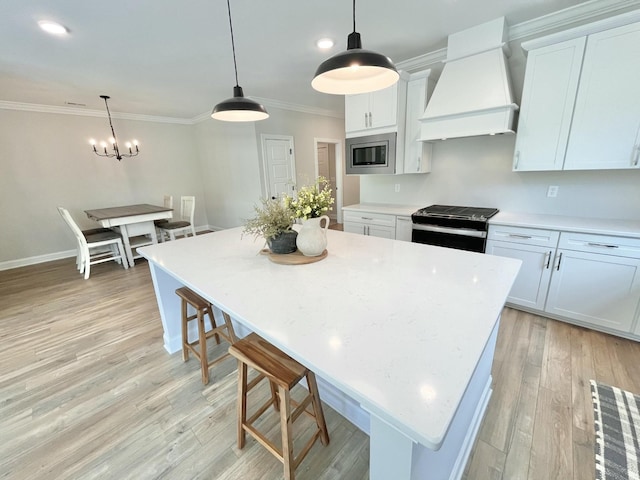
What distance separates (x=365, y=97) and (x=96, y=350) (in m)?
3.72

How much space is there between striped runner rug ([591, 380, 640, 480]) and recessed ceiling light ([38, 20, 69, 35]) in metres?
4.46

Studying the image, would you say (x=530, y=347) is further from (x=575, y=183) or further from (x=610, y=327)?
(x=575, y=183)

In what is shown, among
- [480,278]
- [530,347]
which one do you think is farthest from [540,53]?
[530,347]

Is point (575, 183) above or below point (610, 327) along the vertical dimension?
above

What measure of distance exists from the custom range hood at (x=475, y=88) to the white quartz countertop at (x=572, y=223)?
82cm

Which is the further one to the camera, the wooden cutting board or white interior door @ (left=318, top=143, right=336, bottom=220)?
white interior door @ (left=318, top=143, right=336, bottom=220)

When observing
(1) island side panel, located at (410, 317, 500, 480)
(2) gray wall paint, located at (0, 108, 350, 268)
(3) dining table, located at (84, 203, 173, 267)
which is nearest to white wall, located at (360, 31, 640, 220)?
(1) island side panel, located at (410, 317, 500, 480)

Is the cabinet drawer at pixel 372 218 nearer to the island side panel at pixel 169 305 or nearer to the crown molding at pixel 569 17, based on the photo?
the crown molding at pixel 569 17

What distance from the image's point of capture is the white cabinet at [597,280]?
6.66 ft

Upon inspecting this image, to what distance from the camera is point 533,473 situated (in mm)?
1274

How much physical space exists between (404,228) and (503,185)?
1109mm

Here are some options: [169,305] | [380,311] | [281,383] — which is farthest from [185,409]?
[380,311]

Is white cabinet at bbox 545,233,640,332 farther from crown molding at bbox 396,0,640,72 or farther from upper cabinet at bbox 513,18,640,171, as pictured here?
crown molding at bbox 396,0,640,72

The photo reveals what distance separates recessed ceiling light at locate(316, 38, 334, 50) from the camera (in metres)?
2.56
